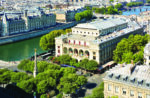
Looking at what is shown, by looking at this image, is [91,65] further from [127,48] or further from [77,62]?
[127,48]

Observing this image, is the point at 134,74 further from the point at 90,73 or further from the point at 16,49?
the point at 16,49

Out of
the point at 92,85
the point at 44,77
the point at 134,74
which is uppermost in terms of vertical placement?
the point at 134,74

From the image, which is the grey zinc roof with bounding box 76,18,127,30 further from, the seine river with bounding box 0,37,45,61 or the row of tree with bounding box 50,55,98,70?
the seine river with bounding box 0,37,45,61

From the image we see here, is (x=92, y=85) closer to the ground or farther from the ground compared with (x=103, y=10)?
closer to the ground

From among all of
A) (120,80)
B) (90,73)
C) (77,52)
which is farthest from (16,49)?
(120,80)

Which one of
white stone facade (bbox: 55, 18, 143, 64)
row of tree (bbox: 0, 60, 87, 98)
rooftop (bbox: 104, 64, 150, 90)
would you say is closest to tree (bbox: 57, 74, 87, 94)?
row of tree (bbox: 0, 60, 87, 98)

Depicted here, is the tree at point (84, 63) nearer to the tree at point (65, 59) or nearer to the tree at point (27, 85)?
the tree at point (65, 59)

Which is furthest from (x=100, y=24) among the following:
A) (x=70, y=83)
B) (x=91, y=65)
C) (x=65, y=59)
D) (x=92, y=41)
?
(x=70, y=83)
